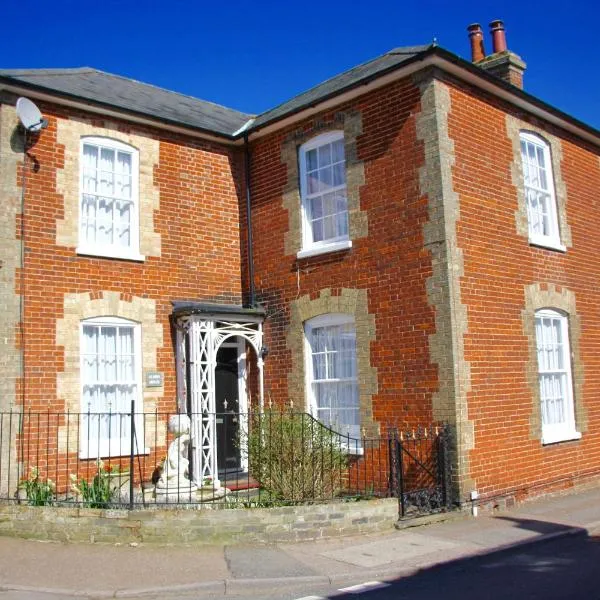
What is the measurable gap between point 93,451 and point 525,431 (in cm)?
686

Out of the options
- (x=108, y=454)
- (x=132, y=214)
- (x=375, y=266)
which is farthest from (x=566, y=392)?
(x=132, y=214)

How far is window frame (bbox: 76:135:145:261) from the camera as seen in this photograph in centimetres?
1166

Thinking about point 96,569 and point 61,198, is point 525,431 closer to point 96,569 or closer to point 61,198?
point 96,569

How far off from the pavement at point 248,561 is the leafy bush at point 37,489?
62 centimetres

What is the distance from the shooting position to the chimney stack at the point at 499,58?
13.5 m

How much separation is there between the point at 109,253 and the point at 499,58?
27.1ft

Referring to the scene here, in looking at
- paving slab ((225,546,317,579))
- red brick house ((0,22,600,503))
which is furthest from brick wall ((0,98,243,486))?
paving slab ((225,546,317,579))

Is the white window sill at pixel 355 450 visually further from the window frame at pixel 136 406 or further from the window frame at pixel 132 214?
the window frame at pixel 132 214

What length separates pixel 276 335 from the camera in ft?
41.9

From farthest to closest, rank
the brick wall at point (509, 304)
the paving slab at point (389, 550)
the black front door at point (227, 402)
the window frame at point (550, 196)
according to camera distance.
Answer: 1. the black front door at point (227, 402)
2. the window frame at point (550, 196)
3. the brick wall at point (509, 304)
4. the paving slab at point (389, 550)

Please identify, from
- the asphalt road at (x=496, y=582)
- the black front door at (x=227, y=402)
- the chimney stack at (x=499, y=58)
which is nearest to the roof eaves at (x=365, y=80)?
the chimney stack at (x=499, y=58)

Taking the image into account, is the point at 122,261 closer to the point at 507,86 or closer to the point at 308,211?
the point at 308,211

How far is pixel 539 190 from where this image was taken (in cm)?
1258

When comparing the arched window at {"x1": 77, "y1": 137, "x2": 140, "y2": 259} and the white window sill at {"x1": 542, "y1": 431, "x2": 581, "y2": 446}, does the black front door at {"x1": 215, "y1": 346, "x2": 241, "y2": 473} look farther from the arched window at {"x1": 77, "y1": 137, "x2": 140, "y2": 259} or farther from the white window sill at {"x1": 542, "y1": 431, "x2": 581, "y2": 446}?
the white window sill at {"x1": 542, "y1": 431, "x2": 581, "y2": 446}
